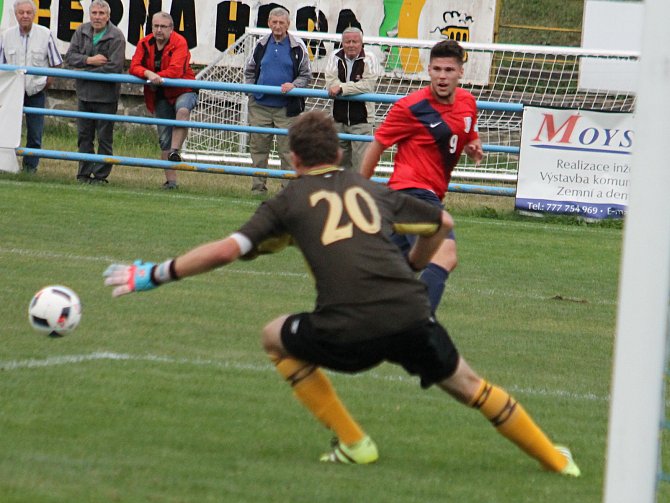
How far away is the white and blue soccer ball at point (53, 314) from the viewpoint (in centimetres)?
602

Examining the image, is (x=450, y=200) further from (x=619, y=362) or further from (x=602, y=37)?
(x=619, y=362)

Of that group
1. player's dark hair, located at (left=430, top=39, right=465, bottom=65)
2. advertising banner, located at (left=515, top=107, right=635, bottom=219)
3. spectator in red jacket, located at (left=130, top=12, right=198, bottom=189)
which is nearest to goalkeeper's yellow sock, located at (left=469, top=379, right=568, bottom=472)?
player's dark hair, located at (left=430, top=39, right=465, bottom=65)

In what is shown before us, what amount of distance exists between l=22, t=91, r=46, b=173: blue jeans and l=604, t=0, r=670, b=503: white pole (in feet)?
43.7

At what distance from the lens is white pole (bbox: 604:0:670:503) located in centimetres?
377

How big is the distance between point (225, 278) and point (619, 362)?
7.08 metres

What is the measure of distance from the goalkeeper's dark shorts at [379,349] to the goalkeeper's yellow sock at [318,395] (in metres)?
0.10

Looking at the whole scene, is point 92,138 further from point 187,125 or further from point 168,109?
point 187,125

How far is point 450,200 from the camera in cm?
1686

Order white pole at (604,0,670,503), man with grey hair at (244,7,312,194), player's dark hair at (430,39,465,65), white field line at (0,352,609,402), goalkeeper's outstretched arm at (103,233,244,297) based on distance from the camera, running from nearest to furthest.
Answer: white pole at (604,0,670,503)
goalkeeper's outstretched arm at (103,233,244,297)
white field line at (0,352,609,402)
player's dark hair at (430,39,465,65)
man with grey hair at (244,7,312,194)

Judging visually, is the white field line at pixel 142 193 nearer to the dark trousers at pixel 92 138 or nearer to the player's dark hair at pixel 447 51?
the dark trousers at pixel 92 138

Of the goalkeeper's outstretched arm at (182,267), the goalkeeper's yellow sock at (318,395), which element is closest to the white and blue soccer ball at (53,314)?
the goalkeeper's outstretched arm at (182,267)

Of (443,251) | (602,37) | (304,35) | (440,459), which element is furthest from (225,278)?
(602,37)

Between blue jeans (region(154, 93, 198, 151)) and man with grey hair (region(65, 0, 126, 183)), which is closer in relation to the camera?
man with grey hair (region(65, 0, 126, 183))

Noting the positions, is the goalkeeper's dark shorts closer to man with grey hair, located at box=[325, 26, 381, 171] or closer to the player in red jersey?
the player in red jersey
